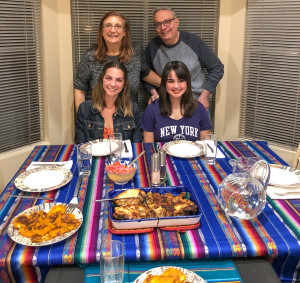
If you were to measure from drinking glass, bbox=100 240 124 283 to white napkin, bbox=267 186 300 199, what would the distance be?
790 millimetres

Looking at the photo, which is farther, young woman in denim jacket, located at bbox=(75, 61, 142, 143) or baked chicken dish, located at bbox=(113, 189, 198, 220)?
young woman in denim jacket, located at bbox=(75, 61, 142, 143)

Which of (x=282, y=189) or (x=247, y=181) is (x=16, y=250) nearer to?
(x=247, y=181)

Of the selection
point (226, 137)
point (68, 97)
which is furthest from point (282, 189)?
point (68, 97)

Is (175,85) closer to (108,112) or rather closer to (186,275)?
(108,112)

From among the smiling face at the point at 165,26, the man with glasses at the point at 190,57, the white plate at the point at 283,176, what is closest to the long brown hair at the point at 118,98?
the man with glasses at the point at 190,57

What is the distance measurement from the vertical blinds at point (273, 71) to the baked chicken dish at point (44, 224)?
256cm

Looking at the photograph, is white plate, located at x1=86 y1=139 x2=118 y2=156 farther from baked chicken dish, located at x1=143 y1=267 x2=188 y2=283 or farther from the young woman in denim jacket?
baked chicken dish, located at x1=143 y1=267 x2=188 y2=283

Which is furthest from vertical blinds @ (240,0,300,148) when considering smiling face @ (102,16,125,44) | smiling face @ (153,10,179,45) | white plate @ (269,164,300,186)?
white plate @ (269,164,300,186)

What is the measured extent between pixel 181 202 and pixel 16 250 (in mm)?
610

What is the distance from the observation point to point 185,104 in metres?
2.51

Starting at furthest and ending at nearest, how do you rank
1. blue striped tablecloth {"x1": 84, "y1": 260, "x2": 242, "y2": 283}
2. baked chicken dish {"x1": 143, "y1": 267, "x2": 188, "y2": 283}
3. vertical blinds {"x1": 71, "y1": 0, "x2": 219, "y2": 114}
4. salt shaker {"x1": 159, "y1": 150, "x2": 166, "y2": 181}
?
vertical blinds {"x1": 71, "y1": 0, "x2": 219, "y2": 114} < salt shaker {"x1": 159, "y1": 150, "x2": 166, "y2": 181} < blue striped tablecloth {"x1": 84, "y1": 260, "x2": 242, "y2": 283} < baked chicken dish {"x1": 143, "y1": 267, "x2": 188, "y2": 283}

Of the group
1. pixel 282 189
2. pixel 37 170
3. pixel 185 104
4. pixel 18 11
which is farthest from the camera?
pixel 18 11

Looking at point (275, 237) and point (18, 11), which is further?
point (18, 11)

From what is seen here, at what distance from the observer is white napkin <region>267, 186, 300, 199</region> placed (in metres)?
1.63
